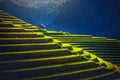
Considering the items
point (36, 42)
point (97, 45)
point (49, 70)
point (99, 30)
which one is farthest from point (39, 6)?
point (49, 70)

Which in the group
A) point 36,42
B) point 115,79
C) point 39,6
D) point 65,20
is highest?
point 39,6

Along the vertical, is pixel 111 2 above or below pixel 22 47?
above

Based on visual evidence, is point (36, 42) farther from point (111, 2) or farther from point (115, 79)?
point (111, 2)

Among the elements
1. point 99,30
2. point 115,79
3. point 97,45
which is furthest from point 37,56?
point 99,30

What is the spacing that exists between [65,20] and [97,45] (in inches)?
546

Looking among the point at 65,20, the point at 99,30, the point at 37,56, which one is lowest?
the point at 37,56

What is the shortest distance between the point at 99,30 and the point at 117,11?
3.14 metres

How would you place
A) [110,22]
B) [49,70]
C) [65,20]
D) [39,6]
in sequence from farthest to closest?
[39,6] < [65,20] < [110,22] < [49,70]

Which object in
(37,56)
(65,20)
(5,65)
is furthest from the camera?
(65,20)

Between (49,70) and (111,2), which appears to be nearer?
(49,70)

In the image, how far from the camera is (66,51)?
11250mm

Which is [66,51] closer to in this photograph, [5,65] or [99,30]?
[5,65]

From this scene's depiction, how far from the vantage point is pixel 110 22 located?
91.0 ft

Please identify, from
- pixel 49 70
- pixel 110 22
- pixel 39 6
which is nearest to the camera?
pixel 49 70
